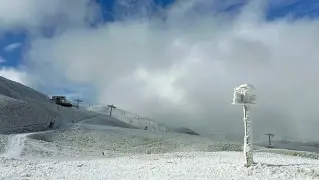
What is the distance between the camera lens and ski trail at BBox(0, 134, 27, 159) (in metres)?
45.3

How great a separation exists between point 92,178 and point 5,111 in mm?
50343

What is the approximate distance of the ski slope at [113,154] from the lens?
27.8 m

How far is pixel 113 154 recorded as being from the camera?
52.0 meters

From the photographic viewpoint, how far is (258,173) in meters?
27.3

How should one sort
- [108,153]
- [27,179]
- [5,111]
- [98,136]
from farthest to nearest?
[5,111]
[98,136]
[108,153]
[27,179]

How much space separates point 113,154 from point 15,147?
37.7 feet

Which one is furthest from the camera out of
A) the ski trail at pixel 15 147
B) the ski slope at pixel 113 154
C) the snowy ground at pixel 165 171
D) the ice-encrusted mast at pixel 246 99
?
the ski trail at pixel 15 147

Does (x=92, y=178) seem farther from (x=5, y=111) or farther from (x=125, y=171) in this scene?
(x=5, y=111)

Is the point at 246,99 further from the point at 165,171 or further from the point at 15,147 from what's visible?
the point at 15,147

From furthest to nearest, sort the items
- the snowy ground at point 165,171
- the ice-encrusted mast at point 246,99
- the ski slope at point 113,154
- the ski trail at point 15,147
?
the ski trail at point 15,147, the ice-encrusted mast at point 246,99, the ski slope at point 113,154, the snowy ground at point 165,171

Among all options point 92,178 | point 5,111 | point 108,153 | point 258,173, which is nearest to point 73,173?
point 92,178

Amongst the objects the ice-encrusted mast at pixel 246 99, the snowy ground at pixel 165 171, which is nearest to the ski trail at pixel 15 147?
the snowy ground at pixel 165 171

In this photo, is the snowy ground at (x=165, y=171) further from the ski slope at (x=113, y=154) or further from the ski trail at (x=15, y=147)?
the ski trail at (x=15, y=147)

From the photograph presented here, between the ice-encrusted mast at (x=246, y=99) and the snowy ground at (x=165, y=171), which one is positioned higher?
the ice-encrusted mast at (x=246, y=99)
